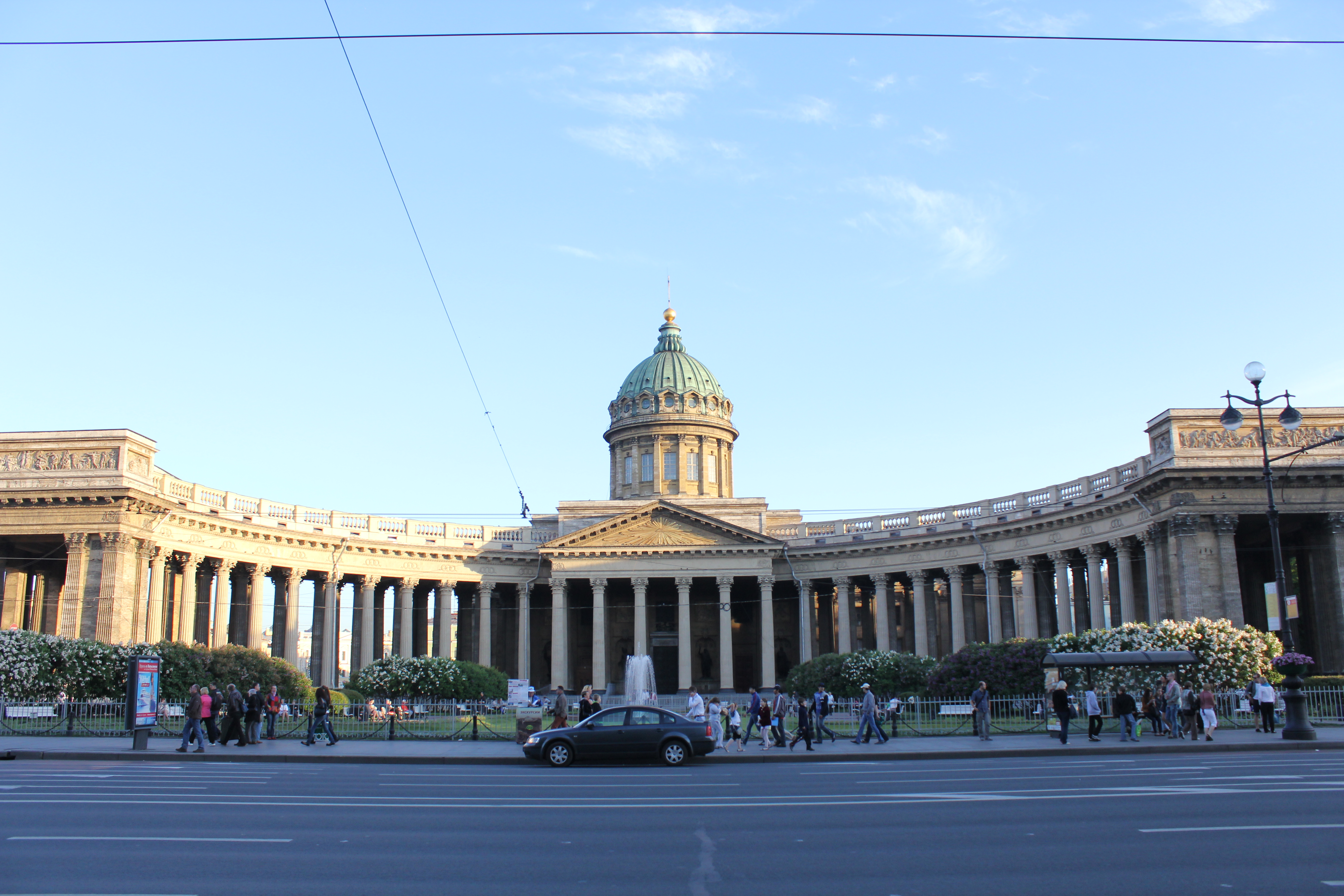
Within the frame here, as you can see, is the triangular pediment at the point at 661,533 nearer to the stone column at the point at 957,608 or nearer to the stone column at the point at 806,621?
the stone column at the point at 806,621

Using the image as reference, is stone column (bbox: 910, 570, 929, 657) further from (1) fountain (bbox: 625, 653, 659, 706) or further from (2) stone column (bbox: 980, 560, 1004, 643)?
(1) fountain (bbox: 625, 653, 659, 706)

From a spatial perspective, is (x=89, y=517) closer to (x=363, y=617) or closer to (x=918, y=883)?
(x=363, y=617)

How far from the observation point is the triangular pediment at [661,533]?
6819cm

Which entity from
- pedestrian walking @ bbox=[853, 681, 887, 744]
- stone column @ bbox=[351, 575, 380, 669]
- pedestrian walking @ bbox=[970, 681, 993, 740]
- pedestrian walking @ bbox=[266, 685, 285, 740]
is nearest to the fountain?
stone column @ bbox=[351, 575, 380, 669]

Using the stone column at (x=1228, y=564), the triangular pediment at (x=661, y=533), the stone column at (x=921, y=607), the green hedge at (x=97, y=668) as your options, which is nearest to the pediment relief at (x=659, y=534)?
the triangular pediment at (x=661, y=533)

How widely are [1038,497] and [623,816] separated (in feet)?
160

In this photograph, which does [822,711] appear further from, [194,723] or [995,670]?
[194,723]

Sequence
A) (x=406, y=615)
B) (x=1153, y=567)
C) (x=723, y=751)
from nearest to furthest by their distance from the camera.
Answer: (x=723, y=751)
(x=1153, y=567)
(x=406, y=615)

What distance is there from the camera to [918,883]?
33.2ft

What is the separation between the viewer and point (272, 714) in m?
33.3

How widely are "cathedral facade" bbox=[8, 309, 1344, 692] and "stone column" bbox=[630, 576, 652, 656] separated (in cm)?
14

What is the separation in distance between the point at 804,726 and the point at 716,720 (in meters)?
3.03

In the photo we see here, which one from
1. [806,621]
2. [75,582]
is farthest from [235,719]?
[806,621]

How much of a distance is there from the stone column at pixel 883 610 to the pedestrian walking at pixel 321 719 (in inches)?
1626
